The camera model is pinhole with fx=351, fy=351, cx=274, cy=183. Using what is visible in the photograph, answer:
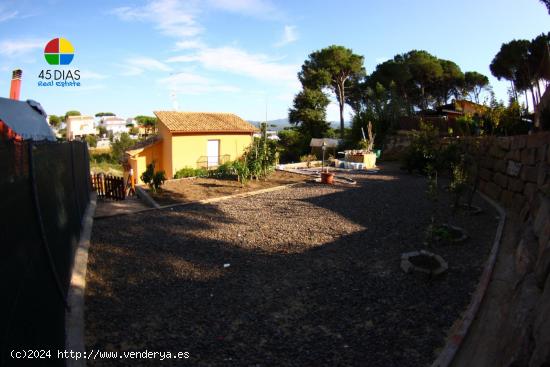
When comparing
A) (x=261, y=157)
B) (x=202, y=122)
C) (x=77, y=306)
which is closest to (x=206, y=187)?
(x=261, y=157)

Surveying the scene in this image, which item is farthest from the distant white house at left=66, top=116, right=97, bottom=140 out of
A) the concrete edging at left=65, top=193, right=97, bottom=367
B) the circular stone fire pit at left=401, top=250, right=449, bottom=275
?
the circular stone fire pit at left=401, top=250, right=449, bottom=275

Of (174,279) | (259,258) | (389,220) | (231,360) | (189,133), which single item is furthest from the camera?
(189,133)

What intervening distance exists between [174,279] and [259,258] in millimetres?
1378

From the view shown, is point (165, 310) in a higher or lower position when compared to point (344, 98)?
lower

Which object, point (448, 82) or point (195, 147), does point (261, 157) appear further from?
point (448, 82)

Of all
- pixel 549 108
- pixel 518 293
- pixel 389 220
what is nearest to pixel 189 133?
pixel 389 220

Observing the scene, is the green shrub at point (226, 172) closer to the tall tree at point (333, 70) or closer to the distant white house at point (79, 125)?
the distant white house at point (79, 125)

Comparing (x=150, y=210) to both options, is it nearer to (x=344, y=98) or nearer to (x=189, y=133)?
(x=189, y=133)

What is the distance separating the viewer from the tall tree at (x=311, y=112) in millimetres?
32625

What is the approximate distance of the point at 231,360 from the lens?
309 cm

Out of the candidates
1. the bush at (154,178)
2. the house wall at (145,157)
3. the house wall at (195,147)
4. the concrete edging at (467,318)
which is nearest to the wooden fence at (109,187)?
the bush at (154,178)

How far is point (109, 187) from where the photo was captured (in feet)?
40.8

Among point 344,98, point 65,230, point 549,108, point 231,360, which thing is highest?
point 344,98

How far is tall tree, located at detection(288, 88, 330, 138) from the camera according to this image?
32.6 meters
